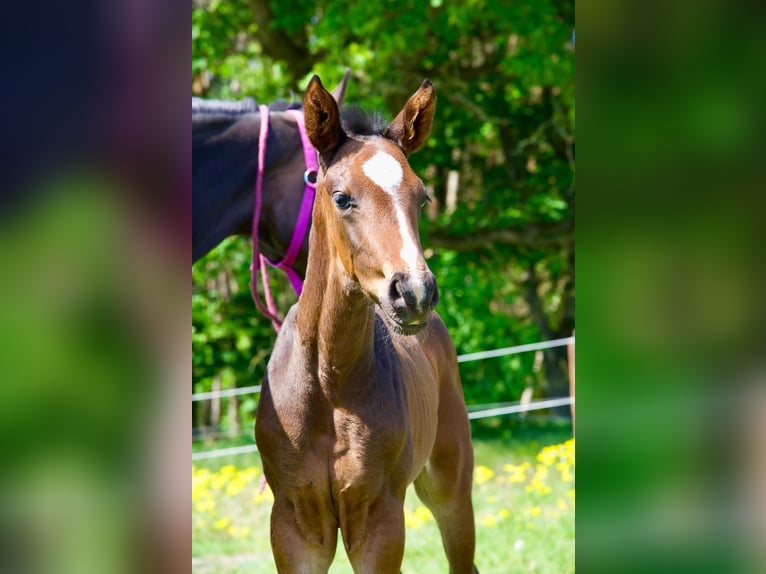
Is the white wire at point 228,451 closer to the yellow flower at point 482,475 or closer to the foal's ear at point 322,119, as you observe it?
the yellow flower at point 482,475

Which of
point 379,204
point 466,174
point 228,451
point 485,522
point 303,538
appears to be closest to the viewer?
point 379,204

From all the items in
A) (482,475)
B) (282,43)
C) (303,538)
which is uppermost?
(282,43)

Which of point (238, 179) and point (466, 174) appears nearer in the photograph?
point (238, 179)

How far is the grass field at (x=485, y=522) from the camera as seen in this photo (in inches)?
211

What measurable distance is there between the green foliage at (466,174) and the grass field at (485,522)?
3.41 meters

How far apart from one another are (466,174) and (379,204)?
1072 cm

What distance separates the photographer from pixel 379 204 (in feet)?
8.41

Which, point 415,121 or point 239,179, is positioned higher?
point 415,121

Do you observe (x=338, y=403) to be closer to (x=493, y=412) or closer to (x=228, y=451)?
(x=228, y=451)

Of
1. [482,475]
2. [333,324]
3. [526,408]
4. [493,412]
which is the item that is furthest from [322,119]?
[493,412]

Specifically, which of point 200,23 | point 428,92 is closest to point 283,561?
point 428,92

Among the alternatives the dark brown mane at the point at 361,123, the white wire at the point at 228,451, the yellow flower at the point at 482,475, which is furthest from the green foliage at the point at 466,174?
the dark brown mane at the point at 361,123
